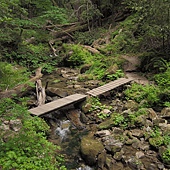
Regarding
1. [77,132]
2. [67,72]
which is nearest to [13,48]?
[67,72]

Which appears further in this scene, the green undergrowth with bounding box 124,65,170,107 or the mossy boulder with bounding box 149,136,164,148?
the green undergrowth with bounding box 124,65,170,107

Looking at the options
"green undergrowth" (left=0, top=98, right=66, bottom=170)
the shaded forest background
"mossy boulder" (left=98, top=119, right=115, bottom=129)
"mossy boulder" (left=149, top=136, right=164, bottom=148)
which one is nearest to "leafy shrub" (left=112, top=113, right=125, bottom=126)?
"mossy boulder" (left=98, top=119, right=115, bottom=129)

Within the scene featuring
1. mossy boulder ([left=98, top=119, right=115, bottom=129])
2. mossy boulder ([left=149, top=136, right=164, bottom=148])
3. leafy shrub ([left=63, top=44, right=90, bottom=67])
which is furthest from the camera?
leafy shrub ([left=63, top=44, right=90, bottom=67])

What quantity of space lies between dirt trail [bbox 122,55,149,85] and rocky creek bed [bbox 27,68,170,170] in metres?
1.69

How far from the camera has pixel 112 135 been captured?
19.6 feet

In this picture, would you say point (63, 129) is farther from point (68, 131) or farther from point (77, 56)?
point (77, 56)

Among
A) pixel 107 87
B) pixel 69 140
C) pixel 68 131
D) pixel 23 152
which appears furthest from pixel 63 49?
pixel 23 152

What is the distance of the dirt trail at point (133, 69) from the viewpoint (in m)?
9.65

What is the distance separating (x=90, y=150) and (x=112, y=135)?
1.05 metres

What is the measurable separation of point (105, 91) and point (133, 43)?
5.05m

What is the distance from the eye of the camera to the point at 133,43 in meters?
12.1

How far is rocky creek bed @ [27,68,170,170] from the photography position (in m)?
5.05

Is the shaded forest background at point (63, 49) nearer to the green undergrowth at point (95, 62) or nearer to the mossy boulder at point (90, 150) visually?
the green undergrowth at point (95, 62)

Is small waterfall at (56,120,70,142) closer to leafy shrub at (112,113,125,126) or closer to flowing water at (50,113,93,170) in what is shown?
flowing water at (50,113,93,170)
